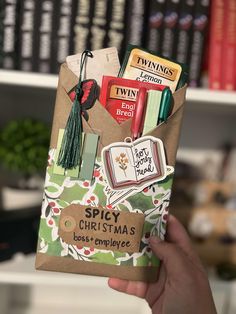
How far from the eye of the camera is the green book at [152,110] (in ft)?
1.72

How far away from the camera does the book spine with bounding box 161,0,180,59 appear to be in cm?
70

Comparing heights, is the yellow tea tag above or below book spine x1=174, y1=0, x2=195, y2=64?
below

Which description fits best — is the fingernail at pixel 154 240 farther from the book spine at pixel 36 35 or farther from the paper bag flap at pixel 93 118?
the book spine at pixel 36 35

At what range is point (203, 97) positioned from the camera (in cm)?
69

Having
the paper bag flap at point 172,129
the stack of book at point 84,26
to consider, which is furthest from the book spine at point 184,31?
the paper bag flap at point 172,129

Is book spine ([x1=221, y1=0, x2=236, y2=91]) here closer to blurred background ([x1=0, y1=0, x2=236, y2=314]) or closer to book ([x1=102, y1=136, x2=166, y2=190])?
blurred background ([x1=0, y1=0, x2=236, y2=314])

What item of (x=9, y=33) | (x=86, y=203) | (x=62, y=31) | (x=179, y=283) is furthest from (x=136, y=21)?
(x=179, y=283)

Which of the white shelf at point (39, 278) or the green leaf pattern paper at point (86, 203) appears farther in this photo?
the white shelf at point (39, 278)

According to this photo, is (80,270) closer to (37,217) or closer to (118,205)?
(118,205)

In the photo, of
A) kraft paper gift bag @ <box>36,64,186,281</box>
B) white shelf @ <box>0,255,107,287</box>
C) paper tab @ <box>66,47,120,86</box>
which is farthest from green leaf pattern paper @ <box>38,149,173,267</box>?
white shelf @ <box>0,255,107,287</box>

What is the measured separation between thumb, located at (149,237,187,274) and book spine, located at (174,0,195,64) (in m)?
0.36

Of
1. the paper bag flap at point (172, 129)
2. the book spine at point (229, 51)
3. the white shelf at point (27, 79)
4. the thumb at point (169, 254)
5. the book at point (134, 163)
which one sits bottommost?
the thumb at point (169, 254)

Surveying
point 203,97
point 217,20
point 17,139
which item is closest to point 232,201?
point 203,97

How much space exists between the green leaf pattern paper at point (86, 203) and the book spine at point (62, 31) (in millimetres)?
248
